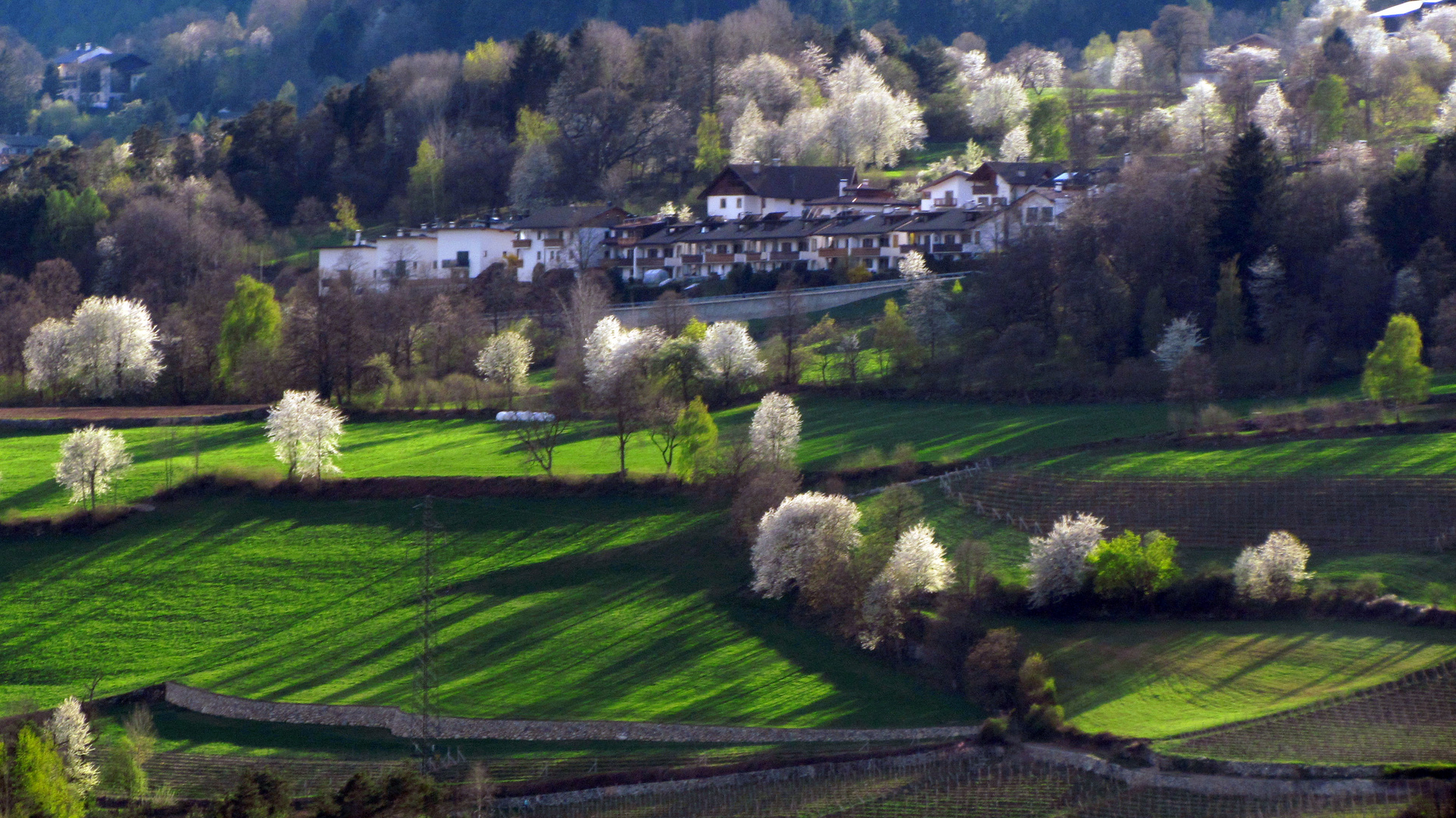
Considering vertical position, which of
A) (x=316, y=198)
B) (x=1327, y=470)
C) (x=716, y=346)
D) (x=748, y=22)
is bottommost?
(x=1327, y=470)

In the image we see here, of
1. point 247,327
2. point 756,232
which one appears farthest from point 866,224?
point 247,327

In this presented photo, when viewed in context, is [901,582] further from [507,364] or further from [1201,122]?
[1201,122]

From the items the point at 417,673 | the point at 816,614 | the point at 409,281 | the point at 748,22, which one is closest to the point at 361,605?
the point at 417,673

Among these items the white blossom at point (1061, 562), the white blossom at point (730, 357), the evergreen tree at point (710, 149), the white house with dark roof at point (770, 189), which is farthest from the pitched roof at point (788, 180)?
the white blossom at point (1061, 562)

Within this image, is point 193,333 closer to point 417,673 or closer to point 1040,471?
point 417,673

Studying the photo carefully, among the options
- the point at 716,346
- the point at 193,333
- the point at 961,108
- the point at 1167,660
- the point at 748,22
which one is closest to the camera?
the point at 1167,660

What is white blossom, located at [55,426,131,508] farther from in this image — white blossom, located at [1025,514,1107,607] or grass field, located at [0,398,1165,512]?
white blossom, located at [1025,514,1107,607]

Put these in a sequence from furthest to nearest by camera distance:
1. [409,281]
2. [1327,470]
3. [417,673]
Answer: [409,281], [1327,470], [417,673]

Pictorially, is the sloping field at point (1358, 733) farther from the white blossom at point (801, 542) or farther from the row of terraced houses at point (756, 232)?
the row of terraced houses at point (756, 232)
